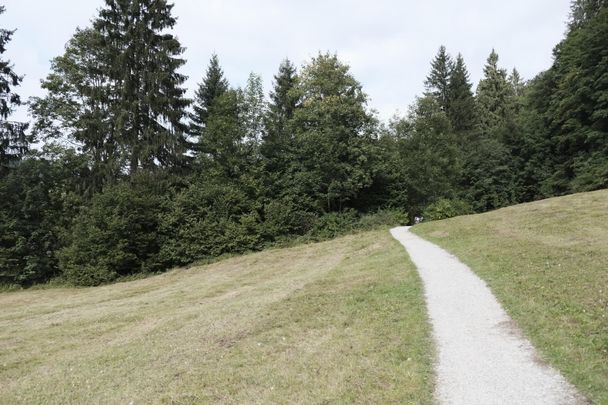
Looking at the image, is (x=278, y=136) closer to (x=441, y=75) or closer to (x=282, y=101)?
(x=282, y=101)

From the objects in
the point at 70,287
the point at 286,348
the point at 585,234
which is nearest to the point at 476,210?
the point at 585,234

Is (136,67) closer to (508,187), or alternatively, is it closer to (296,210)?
(296,210)

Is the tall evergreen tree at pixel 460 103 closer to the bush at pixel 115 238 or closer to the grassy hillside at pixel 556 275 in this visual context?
the grassy hillside at pixel 556 275

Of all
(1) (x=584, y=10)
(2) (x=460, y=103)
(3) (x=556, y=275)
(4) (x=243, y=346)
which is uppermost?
(1) (x=584, y=10)

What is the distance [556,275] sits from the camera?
990 centimetres

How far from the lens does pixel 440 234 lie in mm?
21078

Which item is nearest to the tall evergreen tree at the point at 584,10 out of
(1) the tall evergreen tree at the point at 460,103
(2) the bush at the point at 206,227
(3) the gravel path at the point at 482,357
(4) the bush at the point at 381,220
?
(1) the tall evergreen tree at the point at 460,103

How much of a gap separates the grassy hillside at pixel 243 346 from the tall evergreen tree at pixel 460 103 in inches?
1818

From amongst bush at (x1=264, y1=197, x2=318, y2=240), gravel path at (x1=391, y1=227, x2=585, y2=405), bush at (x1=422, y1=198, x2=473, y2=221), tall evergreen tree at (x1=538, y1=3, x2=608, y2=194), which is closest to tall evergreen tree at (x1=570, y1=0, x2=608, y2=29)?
tall evergreen tree at (x1=538, y1=3, x2=608, y2=194)

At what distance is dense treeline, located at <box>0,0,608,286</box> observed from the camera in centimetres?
A: 2917

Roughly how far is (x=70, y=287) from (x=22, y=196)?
9.38m

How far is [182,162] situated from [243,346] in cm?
2585

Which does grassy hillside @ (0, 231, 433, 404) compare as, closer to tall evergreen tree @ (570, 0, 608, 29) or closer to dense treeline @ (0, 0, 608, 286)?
dense treeline @ (0, 0, 608, 286)

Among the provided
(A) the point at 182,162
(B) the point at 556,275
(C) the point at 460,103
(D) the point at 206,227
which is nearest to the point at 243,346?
(B) the point at 556,275
